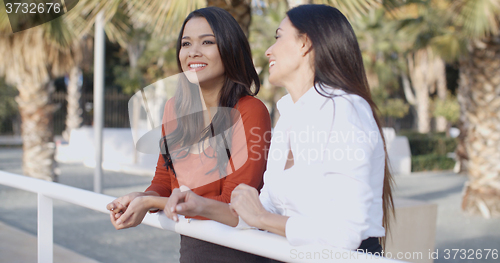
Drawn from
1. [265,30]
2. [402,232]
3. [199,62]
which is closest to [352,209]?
[199,62]

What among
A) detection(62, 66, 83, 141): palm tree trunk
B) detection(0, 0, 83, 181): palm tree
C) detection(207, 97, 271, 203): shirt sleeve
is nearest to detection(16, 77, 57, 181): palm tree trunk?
detection(0, 0, 83, 181): palm tree

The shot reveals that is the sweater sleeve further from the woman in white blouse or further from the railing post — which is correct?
the railing post

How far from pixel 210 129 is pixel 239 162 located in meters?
0.16

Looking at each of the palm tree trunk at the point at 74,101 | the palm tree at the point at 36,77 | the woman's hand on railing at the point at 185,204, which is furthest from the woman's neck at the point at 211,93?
the palm tree trunk at the point at 74,101

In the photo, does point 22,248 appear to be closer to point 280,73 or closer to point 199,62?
point 199,62

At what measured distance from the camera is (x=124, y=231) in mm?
5504

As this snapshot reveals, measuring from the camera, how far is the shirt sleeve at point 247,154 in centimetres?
136

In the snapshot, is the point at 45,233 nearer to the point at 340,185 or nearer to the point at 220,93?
the point at 220,93

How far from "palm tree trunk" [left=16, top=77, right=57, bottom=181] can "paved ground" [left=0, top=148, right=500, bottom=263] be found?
1.60 feet

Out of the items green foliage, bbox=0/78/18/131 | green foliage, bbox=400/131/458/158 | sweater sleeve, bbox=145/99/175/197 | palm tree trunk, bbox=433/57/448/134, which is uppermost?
sweater sleeve, bbox=145/99/175/197

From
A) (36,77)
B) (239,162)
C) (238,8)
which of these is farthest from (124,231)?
(239,162)

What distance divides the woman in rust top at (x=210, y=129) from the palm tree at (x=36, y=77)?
21.4 ft

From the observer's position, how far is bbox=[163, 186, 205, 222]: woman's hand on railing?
116cm

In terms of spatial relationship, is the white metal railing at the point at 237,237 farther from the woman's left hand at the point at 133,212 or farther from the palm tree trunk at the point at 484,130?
the palm tree trunk at the point at 484,130
